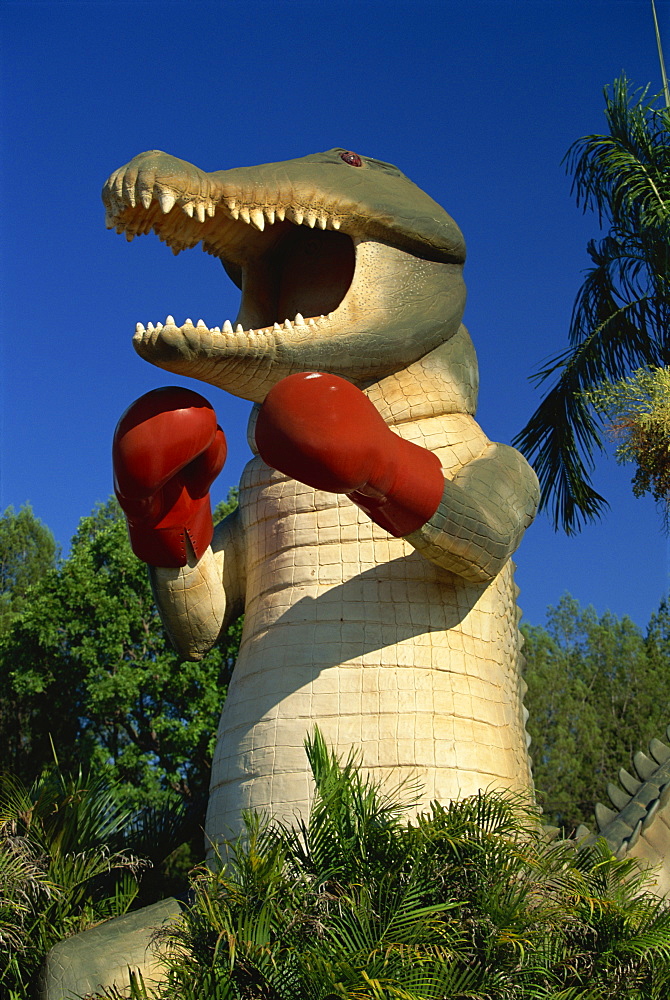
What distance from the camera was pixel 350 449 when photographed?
124 inches

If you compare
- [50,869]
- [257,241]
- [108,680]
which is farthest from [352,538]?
[108,680]

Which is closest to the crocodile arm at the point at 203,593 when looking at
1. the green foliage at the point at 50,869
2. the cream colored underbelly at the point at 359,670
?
the cream colored underbelly at the point at 359,670

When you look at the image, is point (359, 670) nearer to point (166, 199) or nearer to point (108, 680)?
point (166, 199)

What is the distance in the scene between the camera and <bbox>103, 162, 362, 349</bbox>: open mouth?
3.69 metres

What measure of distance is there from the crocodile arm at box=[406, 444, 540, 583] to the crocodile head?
58 centimetres

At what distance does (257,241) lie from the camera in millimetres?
4414

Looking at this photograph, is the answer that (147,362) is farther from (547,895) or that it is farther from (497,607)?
(547,895)

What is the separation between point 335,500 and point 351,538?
7.2 inches

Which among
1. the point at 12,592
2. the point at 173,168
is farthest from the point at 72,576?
the point at 173,168

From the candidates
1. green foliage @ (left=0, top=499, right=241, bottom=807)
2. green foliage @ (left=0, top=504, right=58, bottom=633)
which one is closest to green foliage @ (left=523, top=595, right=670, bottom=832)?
green foliage @ (left=0, top=499, right=241, bottom=807)

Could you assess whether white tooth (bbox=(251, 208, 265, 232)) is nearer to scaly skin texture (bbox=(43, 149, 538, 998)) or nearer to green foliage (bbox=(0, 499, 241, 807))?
scaly skin texture (bbox=(43, 149, 538, 998))

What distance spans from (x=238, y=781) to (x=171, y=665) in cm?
842

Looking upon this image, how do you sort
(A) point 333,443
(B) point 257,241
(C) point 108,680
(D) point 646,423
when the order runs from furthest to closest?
(C) point 108,680 → (D) point 646,423 → (B) point 257,241 → (A) point 333,443

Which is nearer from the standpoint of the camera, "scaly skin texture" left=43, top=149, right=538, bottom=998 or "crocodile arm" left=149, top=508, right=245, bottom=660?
"scaly skin texture" left=43, top=149, right=538, bottom=998
